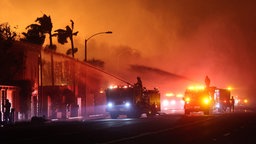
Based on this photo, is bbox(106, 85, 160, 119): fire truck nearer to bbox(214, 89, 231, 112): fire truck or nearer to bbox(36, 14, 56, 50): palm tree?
bbox(214, 89, 231, 112): fire truck

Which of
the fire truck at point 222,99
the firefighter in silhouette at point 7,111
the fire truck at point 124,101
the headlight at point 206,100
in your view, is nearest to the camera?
the firefighter in silhouette at point 7,111

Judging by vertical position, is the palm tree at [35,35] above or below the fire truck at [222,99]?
above

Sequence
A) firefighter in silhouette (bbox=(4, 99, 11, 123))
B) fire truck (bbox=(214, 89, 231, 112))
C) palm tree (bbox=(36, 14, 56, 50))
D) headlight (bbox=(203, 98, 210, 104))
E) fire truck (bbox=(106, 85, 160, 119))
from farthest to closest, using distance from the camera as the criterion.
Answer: palm tree (bbox=(36, 14, 56, 50)) < fire truck (bbox=(214, 89, 231, 112)) < headlight (bbox=(203, 98, 210, 104)) < fire truck (bbox=(106, 85, 160, 119)) < firefighter in silhouette (bbox=(4, 99, 11, 123))

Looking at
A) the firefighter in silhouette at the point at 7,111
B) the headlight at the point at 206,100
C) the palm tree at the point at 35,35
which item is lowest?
the firefighter in silhouette at the point at 7,111

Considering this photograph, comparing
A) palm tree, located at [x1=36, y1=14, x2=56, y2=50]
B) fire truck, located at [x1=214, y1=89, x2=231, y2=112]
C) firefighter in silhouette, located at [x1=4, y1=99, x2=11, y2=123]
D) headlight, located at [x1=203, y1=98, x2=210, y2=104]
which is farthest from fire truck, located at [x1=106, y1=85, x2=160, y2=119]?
palm tree, located at [x1=36, y1=14, x2=56, y2=50]

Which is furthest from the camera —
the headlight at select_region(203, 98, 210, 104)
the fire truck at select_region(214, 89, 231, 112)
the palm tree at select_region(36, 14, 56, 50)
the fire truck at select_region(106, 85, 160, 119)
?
the palm tree at select_region(36, 14, 56, 50)

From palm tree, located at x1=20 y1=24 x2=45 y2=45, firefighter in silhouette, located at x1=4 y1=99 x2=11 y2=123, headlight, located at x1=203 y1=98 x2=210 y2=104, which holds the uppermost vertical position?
palm tree, located at x1=20 y1=24 x2=45 y2=45

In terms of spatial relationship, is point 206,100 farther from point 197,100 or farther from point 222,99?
point 222,99

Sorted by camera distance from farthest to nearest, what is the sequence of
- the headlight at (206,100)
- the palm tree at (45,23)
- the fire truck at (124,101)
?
the palm tree at (45,23) < the headlight at (206,100) < the fire truck at (124,101)

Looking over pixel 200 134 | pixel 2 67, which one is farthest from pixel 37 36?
pixel 200 134

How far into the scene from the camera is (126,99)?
172ft

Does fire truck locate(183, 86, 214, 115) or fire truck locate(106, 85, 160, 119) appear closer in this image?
fire truck locate(106, 85, 160, 119)

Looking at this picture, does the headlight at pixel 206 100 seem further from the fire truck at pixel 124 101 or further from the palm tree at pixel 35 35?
the palm tree at pixel 35 35

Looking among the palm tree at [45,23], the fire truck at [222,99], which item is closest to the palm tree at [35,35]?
the palm tree at [45,23]
